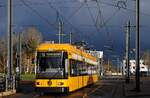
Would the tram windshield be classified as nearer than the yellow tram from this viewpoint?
No

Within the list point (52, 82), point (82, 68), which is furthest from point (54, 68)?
point (82, 68)

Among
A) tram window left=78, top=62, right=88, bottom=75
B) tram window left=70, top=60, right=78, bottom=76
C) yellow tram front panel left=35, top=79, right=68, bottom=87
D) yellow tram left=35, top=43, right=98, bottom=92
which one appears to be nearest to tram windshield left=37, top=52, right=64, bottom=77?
yellow tram left=35, top=43, right=98, bottom=92

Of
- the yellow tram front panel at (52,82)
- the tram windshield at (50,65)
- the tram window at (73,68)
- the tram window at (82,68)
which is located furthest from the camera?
the tram window at (82,68)

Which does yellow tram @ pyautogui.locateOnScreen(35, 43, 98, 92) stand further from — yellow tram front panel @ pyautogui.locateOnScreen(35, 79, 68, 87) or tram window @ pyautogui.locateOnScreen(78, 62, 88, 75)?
→ tram window @ pyautogui.locateOnScreen(78, 62, 88, 75)

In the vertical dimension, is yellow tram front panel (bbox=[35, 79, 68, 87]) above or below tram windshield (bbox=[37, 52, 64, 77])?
below

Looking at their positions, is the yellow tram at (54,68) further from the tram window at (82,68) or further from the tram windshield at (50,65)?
the tram window at (82,68)

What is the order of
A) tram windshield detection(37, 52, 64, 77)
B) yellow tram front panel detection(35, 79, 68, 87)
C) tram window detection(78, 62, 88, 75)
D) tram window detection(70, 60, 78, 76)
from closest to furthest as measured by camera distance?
1. yellow tram front panel detection(35, 79, 68, 87)
2. tram windshield detection(37, 52, 64, 77)
3. tram window detection(70, 60, 78, 76)
4. tram window detection(78, 62, 88, 75)

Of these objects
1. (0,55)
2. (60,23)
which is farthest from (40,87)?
(0,55)

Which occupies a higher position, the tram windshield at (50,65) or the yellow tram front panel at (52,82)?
the tram windshield at (50,65)

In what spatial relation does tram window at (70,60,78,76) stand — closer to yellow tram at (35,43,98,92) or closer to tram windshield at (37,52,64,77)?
yellow tram at (35,43,98,92)

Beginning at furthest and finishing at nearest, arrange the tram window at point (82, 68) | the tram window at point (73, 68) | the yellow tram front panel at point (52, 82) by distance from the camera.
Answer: the tram window at point (82, 68)
the tram window at point (73, 68)
the yellow tram front panel at point (52, 82)

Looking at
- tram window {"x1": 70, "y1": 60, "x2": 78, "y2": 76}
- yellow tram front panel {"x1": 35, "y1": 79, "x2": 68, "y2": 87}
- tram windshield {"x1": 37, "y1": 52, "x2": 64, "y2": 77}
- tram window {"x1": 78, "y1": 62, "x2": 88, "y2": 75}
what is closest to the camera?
yellow tram front panel {"x1": 35, "y1": 79, "x2": 68, "y2": 87}

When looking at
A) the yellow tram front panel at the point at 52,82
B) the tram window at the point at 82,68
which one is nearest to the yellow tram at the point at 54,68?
the yellow tram front panel at the point at 52,82

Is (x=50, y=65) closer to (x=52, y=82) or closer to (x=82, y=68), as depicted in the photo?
(x=52, y=82)
